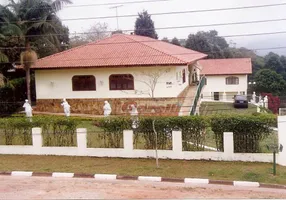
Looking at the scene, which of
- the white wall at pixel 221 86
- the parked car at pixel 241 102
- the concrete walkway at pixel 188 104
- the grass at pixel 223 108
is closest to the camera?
the concrete walkway at pixel 188 104

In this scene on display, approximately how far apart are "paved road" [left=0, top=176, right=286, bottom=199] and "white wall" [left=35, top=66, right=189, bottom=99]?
42.2ft

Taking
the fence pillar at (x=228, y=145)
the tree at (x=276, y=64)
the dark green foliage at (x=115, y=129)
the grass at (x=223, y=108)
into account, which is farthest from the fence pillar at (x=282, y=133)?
the tree at (x=276, y=64)

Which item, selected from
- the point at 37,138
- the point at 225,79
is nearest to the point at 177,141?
the point at 37,138

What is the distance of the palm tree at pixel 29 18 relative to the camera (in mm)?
23844

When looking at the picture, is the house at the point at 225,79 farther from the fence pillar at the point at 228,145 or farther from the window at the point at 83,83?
the fence pillar at the point at 228,145

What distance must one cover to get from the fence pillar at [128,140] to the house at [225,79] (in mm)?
31703

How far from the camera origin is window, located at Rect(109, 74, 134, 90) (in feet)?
80.3

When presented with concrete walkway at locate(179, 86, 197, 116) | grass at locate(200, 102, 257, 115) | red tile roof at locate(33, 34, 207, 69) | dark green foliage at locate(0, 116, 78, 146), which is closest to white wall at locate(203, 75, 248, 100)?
grass at locate(200, 102, 257, 115)

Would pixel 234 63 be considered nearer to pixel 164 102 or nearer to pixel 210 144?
pixel 164 102

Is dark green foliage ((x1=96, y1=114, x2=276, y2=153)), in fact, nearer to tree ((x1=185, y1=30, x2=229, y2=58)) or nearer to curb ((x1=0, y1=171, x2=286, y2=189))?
curb ((x1=0, y1=171, x2=286, y2=189))

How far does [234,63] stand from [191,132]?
34092mm

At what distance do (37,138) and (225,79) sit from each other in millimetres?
34164

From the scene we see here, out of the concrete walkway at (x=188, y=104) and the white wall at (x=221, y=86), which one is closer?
the concrete walkway at (x=188, y=104)

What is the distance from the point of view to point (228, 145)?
13.7 metres
